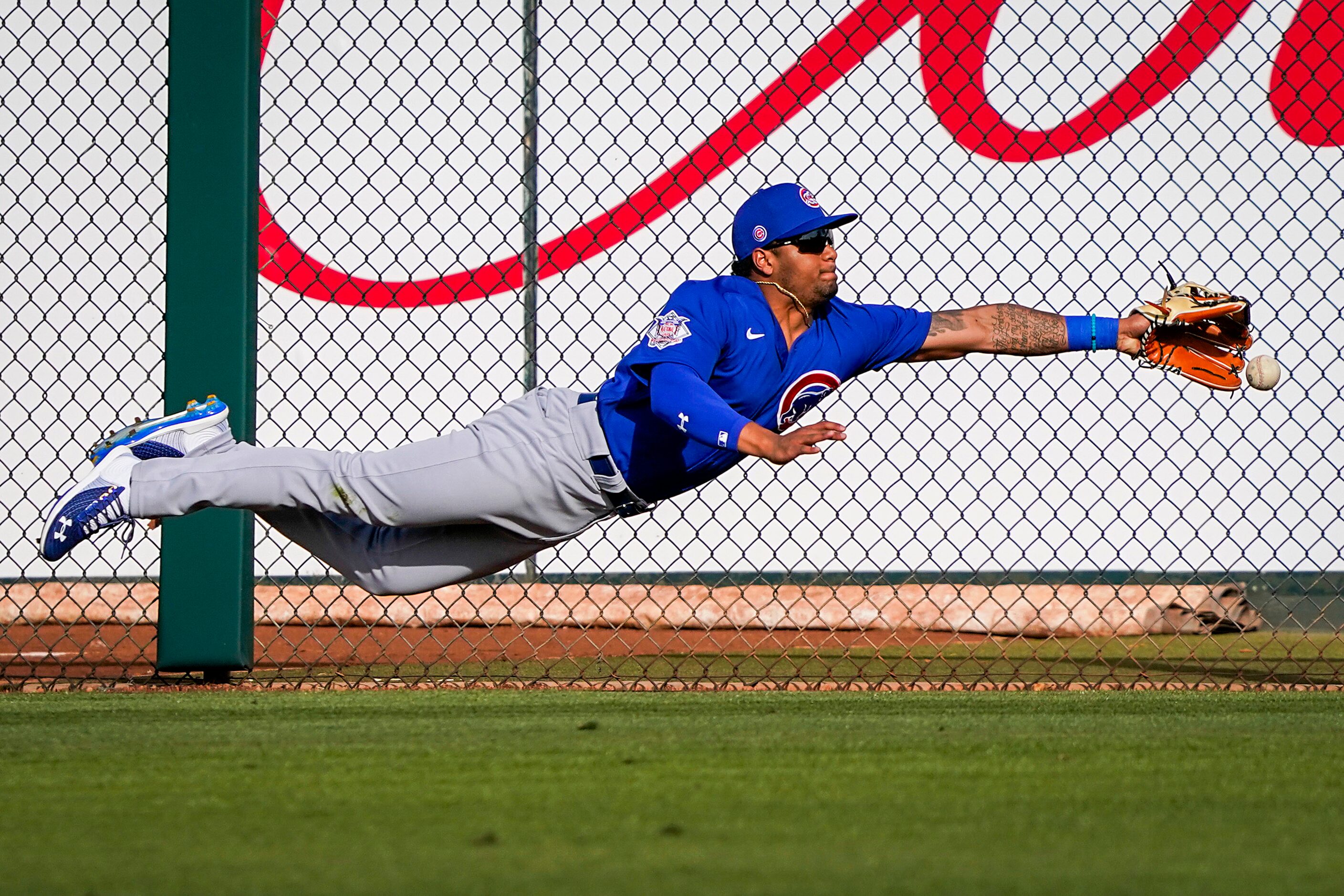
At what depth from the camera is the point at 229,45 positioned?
13.7 feet

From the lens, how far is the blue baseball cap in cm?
332

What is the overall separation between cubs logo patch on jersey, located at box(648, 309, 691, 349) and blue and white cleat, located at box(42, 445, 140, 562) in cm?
124

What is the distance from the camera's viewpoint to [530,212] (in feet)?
20.4

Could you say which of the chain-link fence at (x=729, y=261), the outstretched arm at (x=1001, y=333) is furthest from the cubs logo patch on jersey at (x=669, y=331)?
the chain-link fence at (x=729, y=261)

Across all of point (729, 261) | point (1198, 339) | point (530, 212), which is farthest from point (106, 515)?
point (530, 212)

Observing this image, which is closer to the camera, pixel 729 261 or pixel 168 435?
pixel 168 435

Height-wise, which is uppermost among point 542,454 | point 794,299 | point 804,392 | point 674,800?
point 794,299

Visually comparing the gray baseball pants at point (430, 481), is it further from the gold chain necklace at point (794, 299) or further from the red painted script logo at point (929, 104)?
the red painted script logo at point (929, 104)

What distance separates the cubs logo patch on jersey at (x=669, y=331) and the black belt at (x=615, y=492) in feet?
0.98

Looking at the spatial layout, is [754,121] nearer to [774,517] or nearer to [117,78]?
[774,517]

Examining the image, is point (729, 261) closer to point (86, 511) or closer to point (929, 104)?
point (929, 104)

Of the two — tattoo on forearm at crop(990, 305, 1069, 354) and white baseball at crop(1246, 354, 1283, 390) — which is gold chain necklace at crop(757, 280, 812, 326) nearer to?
tattoo on forearm at crop(990, 305, 1069, 354)

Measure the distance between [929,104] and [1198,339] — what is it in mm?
2772

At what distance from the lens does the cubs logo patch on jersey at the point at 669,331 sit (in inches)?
121
